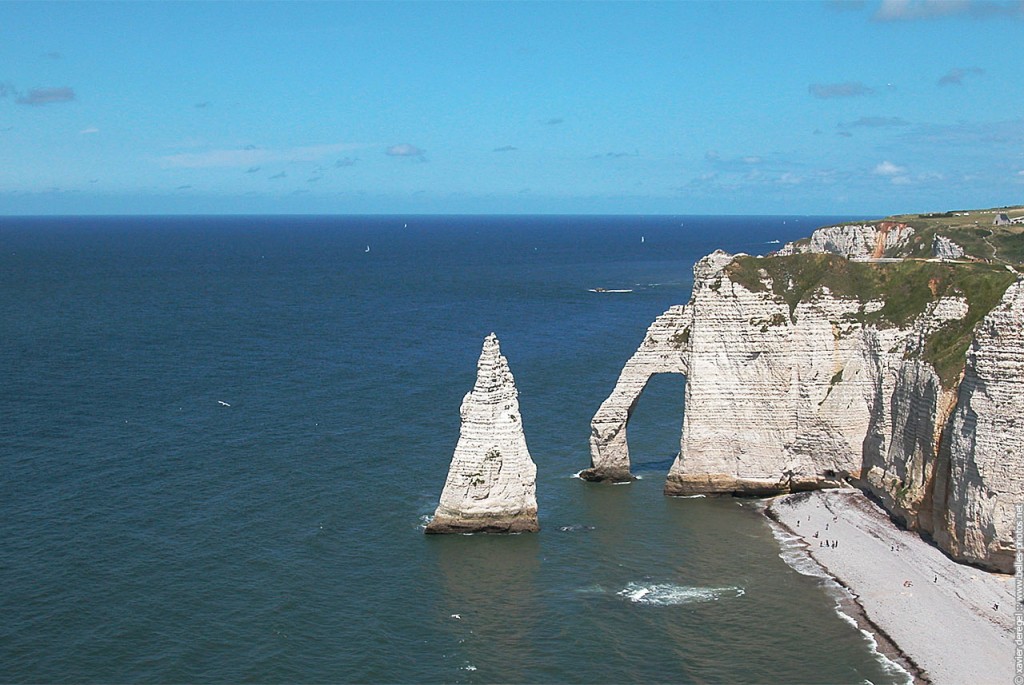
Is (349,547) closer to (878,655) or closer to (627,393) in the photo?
(627,393)

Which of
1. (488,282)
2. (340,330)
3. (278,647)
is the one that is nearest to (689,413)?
(278,647)

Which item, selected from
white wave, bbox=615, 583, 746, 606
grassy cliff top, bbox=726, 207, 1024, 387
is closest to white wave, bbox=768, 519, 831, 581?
white wave, bbox=615, 583, 746, 606

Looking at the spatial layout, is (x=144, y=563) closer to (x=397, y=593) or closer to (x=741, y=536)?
(x=397, y=593)

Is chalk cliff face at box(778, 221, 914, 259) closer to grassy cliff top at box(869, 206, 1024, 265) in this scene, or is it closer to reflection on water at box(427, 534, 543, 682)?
grassy cliff top at box(869, 206, 1024, 265)

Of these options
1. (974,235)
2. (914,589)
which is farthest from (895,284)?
(974,235)

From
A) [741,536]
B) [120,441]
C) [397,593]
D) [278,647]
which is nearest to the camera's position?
[278,647]

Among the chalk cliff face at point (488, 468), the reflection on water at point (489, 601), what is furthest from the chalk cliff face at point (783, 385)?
the reflection on water at point (489, 601)
